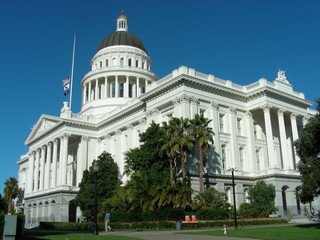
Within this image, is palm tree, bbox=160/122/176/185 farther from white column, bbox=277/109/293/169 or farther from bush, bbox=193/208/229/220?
white column, bbox=277/109/293/169

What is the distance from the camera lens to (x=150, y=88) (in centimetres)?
4891

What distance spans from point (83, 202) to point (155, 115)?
573 inches

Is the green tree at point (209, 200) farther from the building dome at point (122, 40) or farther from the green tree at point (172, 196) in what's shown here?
the building dome at point (122, 40)

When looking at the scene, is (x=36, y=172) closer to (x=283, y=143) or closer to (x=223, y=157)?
(x=223, y=157)

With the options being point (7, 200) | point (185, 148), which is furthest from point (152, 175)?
point (7, 200)

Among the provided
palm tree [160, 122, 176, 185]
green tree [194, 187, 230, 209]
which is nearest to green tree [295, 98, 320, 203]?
green tree [194, 187, 230, 209]

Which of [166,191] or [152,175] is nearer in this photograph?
[166,191]

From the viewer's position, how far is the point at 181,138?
121ft

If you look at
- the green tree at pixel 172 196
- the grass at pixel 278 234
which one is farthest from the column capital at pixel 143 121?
the grass at pixel 278 234

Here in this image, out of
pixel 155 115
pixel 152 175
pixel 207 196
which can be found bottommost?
pixel 207 196

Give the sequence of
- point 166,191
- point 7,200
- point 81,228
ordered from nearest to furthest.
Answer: point 166,191
point 81,228
point 7,200

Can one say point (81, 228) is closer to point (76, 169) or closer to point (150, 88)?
point (150, 88)

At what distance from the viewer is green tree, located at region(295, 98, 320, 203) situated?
26047 millimetres

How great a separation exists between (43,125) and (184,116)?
3383 centimetres
